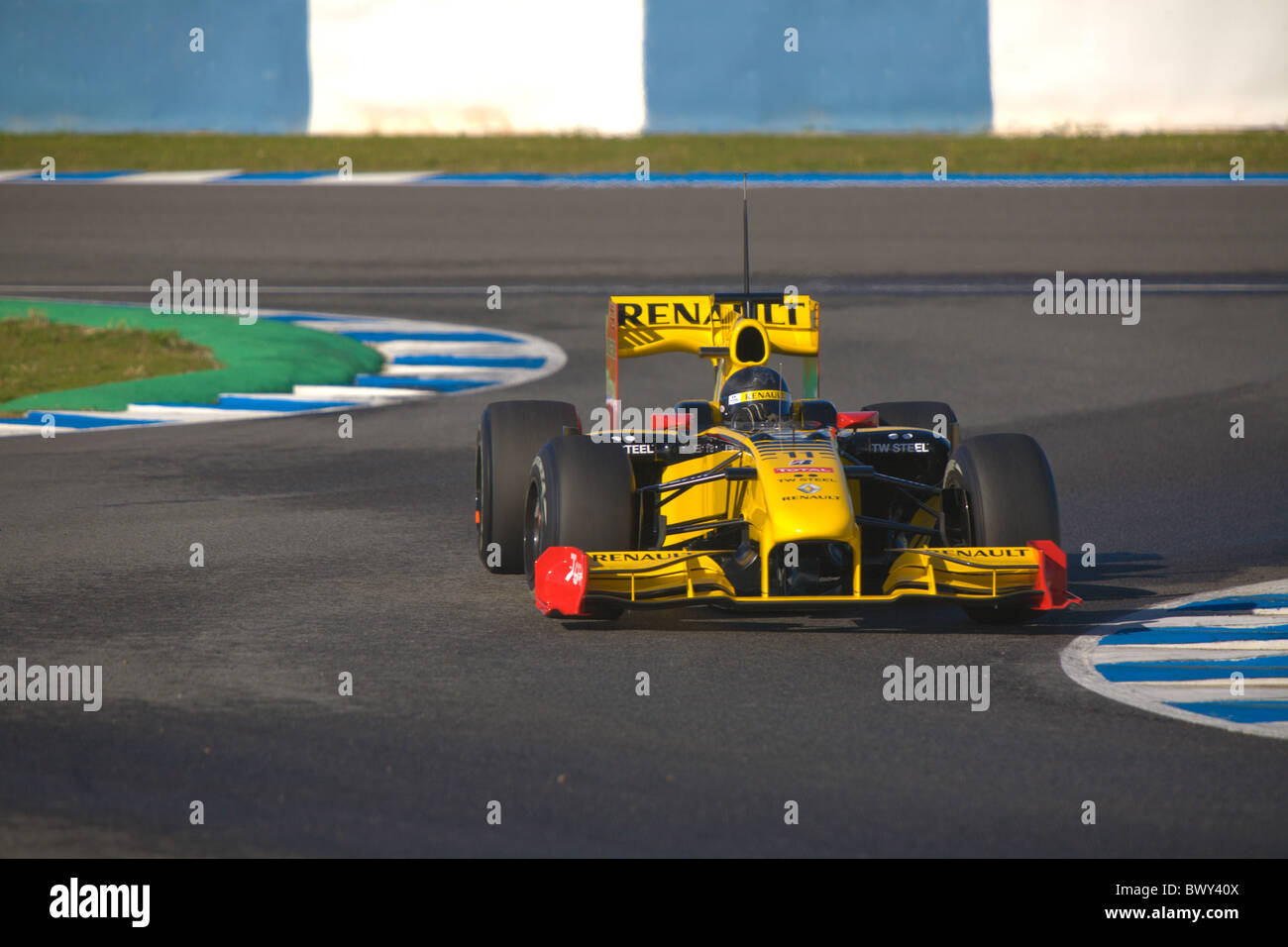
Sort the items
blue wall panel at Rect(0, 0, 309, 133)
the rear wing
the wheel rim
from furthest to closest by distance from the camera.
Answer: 1. blue wall panel at Rect(0, 0, 309, 133)
2. the rear wing
3. the wheel rim

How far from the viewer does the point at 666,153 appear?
28484 millimetres

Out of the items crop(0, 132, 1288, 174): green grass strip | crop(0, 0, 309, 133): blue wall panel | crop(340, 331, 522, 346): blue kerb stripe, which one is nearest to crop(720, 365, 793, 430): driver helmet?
crop(340, 331, 522, 346): blue kerb stripe

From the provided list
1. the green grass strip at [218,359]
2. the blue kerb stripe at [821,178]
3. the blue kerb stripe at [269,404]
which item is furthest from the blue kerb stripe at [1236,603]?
the blue kerb stripe at [821,178]

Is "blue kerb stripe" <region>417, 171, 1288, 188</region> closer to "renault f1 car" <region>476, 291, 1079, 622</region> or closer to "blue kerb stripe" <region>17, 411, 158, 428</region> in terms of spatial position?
"blue kerb stripe" <region>17, 411, 158, 428</region>

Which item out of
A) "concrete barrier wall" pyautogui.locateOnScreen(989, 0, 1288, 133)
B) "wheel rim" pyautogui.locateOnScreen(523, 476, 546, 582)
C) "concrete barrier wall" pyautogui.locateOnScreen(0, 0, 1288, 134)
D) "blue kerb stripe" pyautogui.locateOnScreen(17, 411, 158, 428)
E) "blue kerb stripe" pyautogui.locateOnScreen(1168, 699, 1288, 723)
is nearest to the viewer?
"blue kerb stripe" pyautogui.locateOnScreen(1168, 699, 1288, 723)

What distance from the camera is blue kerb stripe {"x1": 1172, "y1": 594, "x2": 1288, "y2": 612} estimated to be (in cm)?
736

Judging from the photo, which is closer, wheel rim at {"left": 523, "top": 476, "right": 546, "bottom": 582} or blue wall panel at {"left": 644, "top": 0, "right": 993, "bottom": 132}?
wheel rim at {"left": 523, "top": 476, "right": 546, "bottom": 582}

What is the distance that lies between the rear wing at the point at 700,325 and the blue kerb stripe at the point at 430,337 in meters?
7.13

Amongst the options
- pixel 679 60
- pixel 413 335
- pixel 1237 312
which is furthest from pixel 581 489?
pixel 679 60

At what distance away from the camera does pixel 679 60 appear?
2912 cm

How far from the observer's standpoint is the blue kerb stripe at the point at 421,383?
13422mm

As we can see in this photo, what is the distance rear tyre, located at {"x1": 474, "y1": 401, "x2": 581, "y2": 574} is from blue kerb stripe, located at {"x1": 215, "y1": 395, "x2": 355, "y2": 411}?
4.78 m

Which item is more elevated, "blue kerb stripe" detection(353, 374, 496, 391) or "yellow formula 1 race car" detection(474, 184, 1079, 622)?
"blue kerb stripe" detection(353, 374, 496, 391)
